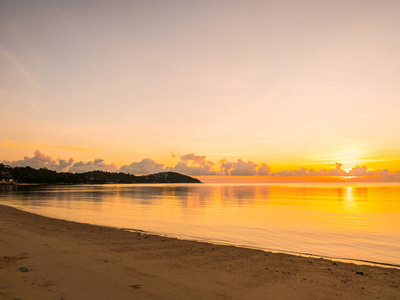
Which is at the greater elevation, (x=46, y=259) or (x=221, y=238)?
(x=46, y=259)

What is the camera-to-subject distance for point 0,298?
22.3 ft

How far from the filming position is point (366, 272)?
35.9 feet

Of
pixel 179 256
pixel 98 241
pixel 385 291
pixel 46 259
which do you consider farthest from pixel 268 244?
pixel 46 259

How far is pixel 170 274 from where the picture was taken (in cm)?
950

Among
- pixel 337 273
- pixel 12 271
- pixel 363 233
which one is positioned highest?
pixel 12 271

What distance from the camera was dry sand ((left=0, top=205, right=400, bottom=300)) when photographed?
7.77m

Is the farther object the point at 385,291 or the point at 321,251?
the point at 321,251

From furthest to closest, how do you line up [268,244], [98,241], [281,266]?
[268,244], [98,241], [281,266]

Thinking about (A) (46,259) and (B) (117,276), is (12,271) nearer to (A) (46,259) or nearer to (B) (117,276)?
(A) (46,259)

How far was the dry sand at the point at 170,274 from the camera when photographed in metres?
7.77

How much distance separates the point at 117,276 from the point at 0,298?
10.6 ft

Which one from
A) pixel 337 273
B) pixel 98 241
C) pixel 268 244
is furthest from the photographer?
pixel 268 244

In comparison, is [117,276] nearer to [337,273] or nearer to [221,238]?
[337,273]

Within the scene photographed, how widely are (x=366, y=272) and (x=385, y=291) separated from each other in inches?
96.0
